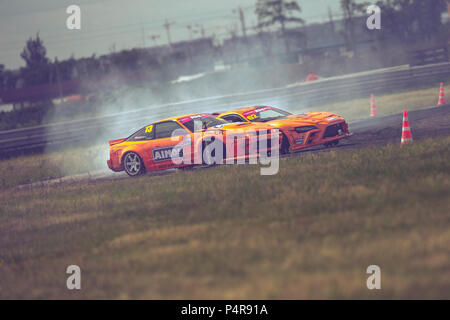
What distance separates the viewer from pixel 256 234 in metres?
6.56

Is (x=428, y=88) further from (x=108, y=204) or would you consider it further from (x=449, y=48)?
(x=108, y=204)

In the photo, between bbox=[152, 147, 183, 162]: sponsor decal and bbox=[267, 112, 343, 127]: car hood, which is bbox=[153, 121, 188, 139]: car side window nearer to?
bbox=[152, 147, 183, 162]: sponsor decal

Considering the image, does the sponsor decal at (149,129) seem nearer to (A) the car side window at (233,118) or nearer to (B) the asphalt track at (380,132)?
(B) the asphalt track at (380,132)

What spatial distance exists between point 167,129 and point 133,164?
125 cm

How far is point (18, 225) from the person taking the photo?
376 inches

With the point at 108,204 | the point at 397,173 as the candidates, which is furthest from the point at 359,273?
the point at 108,204

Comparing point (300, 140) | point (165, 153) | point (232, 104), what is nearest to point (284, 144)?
point (300, 140)

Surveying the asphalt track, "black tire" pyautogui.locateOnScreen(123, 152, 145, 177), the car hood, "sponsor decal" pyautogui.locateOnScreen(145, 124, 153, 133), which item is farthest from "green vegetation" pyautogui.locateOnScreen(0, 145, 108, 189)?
the car hood

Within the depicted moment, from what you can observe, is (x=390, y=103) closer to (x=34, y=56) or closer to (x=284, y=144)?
(x=284, y=144)

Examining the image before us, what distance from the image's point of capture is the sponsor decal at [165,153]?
12.6 m

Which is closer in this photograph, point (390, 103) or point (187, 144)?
point (187, 144)
